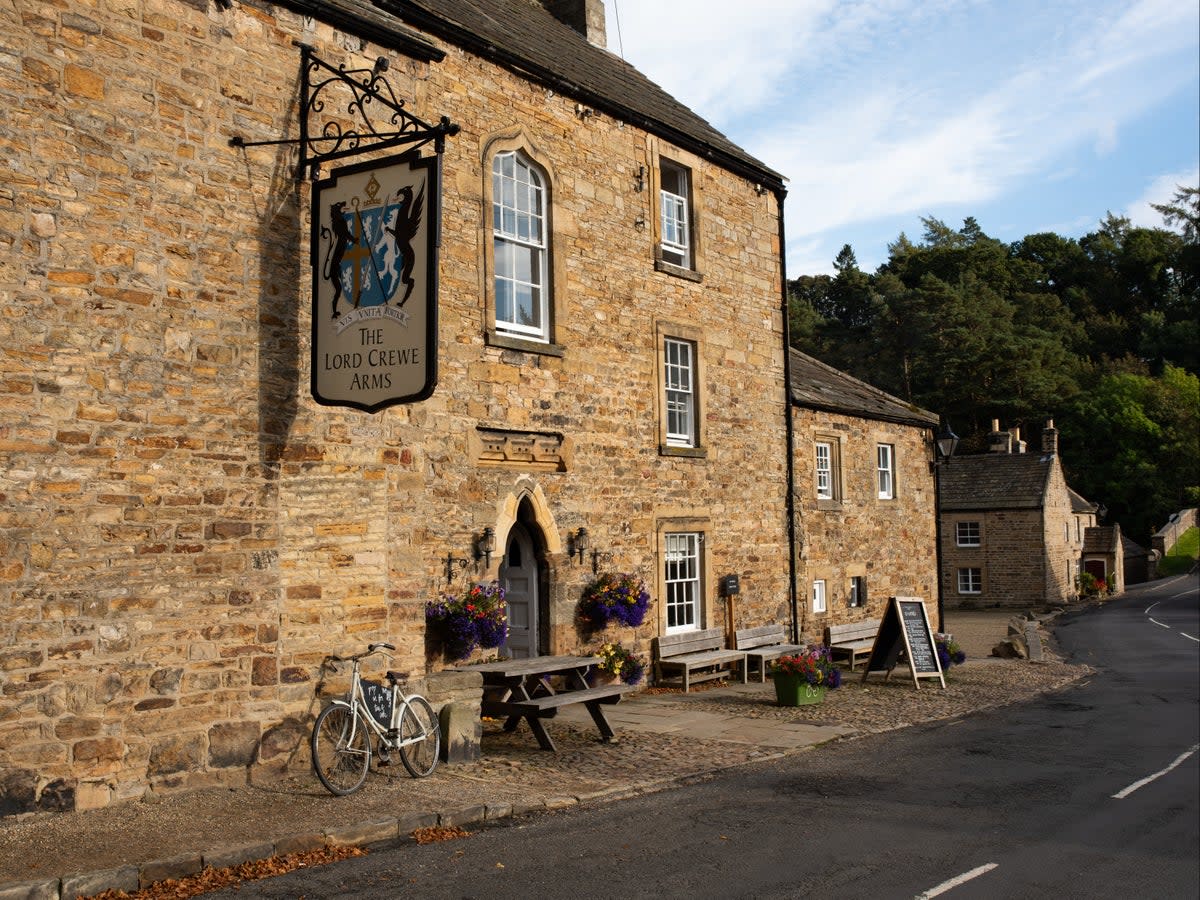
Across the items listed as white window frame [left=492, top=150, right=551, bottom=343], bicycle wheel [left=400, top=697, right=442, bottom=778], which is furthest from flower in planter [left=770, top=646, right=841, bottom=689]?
bicycle wheel [left=400, top=697, right=442, bottom=778]

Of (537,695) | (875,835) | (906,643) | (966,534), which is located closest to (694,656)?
(906,643)

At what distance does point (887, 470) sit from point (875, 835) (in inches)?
666

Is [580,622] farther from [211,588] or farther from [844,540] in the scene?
[844,540]

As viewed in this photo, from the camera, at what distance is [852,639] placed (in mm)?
20641

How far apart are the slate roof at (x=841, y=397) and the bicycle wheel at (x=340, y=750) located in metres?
12.7

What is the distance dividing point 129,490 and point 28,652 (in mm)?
1342

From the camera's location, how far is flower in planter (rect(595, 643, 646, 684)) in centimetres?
1513

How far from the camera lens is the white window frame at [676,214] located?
17406 millimetres

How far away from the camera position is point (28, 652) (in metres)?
7.58

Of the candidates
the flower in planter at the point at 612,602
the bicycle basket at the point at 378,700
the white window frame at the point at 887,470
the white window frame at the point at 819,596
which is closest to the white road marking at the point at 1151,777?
the bicycle basket at the point at 378,700

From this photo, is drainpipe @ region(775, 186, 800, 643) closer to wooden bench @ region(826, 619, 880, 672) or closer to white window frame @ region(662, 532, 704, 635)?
wooden bench @ region(826, 619, 880, 672)

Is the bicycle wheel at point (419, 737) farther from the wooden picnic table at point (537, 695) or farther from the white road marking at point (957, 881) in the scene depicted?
the white road marking at point (957, 881)

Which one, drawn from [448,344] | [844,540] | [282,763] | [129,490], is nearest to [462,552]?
[448,344]

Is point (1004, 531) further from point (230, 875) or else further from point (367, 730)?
→ point (230, 875)
